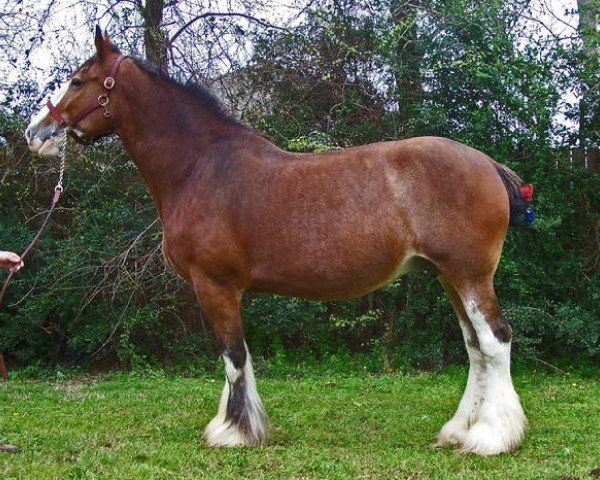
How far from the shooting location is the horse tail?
4.26 m

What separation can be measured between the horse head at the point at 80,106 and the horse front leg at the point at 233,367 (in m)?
1.34

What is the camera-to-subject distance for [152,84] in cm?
449

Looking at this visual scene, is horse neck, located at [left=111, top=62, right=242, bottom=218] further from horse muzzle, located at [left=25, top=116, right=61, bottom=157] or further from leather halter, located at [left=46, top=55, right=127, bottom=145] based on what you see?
horse muzzle, located at [left=25, top=116, right=61, bottom=157]

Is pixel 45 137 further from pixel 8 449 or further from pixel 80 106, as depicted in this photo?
pixel 8 449

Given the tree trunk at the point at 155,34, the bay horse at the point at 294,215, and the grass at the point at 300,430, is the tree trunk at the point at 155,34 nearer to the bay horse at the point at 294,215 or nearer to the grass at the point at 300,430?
the bay horse at the point at 294,215

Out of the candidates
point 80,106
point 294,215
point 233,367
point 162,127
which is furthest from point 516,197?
point 80,106

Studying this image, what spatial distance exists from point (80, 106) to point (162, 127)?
548mm

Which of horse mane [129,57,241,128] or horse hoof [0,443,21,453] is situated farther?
horse mane [129,57,241,128]

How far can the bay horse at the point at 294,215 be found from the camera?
3.96m

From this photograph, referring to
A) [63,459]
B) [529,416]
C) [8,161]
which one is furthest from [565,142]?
[8,161]

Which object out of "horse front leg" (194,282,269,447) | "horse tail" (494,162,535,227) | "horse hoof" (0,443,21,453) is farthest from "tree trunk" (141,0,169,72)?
"horse hoof" (0,443,21,453)

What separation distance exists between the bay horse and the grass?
263 mm

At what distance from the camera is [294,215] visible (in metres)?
4.07

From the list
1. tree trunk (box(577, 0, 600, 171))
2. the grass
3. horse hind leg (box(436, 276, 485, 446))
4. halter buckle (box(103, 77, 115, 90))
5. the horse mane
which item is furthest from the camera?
tree trunk (box(577, 0, 600, 171))
